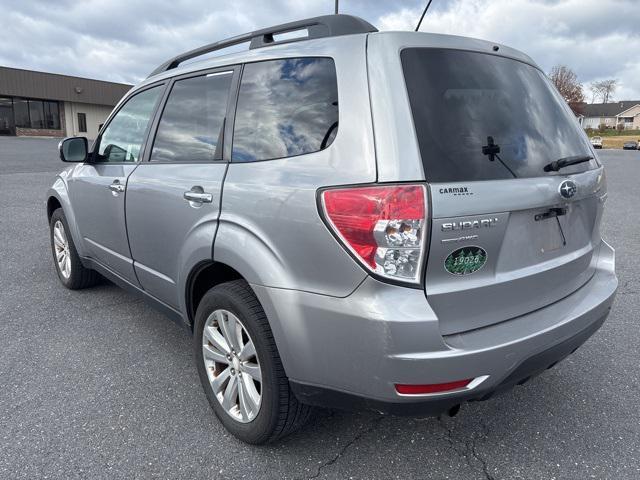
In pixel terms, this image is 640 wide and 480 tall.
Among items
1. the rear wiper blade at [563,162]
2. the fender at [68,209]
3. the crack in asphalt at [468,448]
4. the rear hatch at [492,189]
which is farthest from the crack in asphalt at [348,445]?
the fender at [68,209]

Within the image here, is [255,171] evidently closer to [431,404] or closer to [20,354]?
[431,404]

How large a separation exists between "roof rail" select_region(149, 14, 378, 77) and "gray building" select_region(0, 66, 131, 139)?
37802 millimetres

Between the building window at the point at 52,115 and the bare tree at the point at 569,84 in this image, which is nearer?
the building window at the point at 52,115

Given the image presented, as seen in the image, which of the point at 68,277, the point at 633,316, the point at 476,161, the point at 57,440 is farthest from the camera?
the point at 68,277

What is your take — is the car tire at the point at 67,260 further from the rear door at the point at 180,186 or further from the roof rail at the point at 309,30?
the roof rail at the point at 309,30

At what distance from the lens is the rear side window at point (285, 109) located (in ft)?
6.59

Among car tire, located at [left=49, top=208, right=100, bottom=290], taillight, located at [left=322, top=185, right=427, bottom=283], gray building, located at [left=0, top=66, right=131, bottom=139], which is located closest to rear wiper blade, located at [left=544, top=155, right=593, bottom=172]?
taillight, located at [left=322, top=185, right=427, bottom=283]

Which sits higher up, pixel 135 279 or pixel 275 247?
pixel 275 247

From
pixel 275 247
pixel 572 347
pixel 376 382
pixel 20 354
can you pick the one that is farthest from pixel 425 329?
pixel 20 354

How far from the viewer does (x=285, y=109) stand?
7.21ft

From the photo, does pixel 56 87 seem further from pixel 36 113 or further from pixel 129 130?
pixel 129 130

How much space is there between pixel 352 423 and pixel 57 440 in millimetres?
1446

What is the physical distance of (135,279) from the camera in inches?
127

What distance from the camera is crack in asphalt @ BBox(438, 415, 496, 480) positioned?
2184 millimetres
